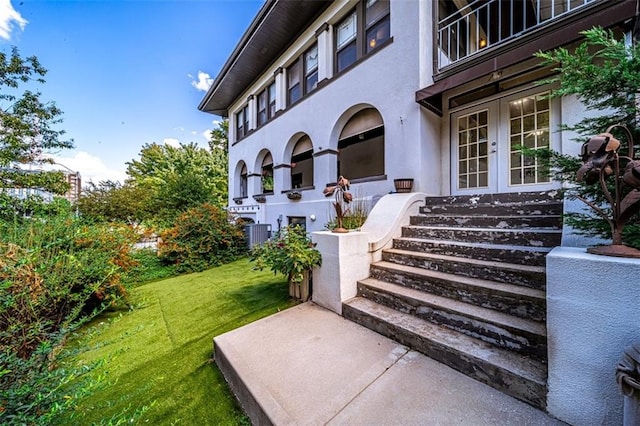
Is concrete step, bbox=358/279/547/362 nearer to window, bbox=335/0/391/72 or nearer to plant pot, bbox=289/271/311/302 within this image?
plant pot, bbox=289/271/311/302

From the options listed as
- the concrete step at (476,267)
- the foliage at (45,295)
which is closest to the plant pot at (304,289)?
the concrete step at (476,267)

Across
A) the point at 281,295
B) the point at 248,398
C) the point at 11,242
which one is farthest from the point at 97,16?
the point at 248,398

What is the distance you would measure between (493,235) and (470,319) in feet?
4.45

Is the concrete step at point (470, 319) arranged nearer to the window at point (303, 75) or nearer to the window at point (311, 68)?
the window at point (303, 75)

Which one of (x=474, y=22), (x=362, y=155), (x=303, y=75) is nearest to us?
(x=474, y=22)

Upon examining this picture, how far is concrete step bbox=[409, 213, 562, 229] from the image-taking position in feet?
9.50

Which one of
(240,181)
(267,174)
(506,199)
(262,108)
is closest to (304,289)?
(506,199)

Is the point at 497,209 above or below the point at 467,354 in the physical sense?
above

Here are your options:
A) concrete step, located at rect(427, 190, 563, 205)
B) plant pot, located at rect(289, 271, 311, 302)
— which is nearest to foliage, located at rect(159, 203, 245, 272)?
plant pot, located at rect(289, 271, 311, 302)

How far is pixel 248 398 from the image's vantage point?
1774 millimetres

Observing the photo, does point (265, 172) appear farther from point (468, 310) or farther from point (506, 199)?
point (468, 310)

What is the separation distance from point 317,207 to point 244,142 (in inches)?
241

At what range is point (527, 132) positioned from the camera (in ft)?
13.9

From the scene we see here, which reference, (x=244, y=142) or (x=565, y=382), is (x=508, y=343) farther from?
(x=244, y=142)
